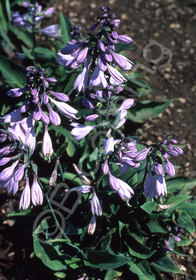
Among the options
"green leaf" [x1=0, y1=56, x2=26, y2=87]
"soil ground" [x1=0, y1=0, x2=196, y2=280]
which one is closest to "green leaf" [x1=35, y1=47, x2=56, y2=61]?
→ "green leaf" [x1=0, y1=56, x2=26, y2=87]

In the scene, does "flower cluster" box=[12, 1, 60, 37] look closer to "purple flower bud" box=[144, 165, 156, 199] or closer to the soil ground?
the soil ground

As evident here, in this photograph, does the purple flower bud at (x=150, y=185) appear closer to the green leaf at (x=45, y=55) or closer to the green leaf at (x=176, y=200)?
the green leaf at (x=176, y=200)

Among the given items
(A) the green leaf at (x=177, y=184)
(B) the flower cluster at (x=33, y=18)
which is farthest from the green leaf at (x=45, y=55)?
(A) the green leaf at (x=177, y=184)

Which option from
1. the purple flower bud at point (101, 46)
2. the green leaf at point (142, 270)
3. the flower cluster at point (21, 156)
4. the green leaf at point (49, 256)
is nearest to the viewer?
the purple flower bud at point (101, 46)

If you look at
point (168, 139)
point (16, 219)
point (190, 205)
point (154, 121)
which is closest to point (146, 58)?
point (154, 121)

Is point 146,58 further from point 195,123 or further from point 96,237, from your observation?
point 96,237

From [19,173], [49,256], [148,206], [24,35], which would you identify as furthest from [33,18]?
[49,256]

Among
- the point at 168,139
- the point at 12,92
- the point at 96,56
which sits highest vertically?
the point at 96,56

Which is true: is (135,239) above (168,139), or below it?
below
